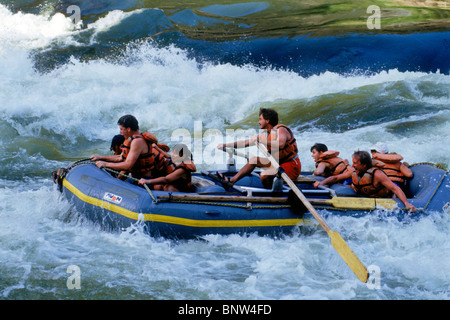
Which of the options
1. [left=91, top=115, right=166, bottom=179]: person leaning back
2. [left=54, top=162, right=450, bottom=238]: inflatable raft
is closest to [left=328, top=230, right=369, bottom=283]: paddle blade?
[left=54, top=162, right=450, bottom=238]: inflatable raft

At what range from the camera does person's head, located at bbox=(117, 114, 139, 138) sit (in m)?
6.14

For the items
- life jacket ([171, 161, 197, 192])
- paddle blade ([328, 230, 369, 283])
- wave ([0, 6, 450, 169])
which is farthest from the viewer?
wave ([0, 6, 450, 169])

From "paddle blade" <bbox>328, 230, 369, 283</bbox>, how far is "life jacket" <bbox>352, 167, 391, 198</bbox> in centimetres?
124

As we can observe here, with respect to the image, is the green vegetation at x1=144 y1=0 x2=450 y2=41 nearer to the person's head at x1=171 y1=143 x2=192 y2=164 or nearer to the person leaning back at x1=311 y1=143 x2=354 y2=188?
the person leaning back at x1=311 y1=143 x2=354 y2=188

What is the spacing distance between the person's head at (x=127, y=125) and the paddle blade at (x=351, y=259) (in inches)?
98.0

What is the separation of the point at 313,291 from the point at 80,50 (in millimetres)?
11962

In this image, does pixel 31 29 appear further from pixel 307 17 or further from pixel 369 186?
pixel 369 186

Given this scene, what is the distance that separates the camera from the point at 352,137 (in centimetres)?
1002

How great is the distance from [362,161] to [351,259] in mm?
1524

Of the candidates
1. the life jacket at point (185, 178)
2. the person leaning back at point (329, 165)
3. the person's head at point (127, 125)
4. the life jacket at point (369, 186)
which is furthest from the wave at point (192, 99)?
the person's head at point (127, 125)

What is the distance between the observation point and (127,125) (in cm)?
616

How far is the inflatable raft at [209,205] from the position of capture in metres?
5.79
